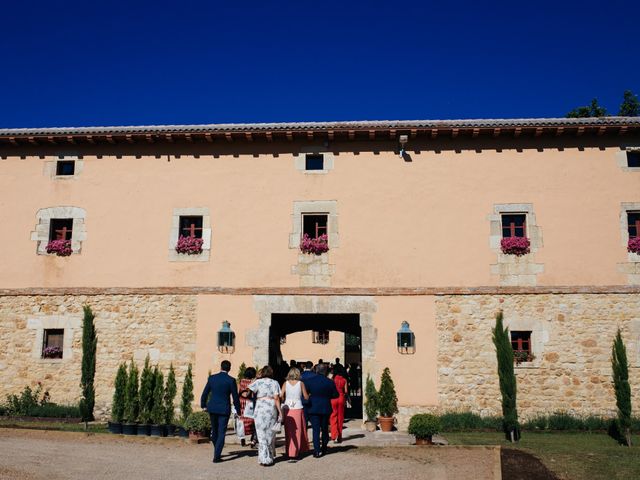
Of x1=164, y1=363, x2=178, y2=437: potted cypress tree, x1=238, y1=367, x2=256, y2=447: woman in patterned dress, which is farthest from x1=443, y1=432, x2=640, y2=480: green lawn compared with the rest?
x1=164, y1=363, x2=178, y2=437: potted cypress tree

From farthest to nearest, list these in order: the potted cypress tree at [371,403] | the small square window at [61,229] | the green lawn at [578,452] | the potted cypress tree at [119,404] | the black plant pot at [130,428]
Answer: the small square window at [61,229], the potted cypress tree at [371,403], the potted cypress tree at [119,404], the black plant pot at [130,428], the green lawn at [578,452]

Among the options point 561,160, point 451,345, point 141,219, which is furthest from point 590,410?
point 141,219

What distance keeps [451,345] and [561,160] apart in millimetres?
5284

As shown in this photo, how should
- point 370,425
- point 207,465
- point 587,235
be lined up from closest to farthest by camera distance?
point 207,465 < point 370,425 < point 587,235

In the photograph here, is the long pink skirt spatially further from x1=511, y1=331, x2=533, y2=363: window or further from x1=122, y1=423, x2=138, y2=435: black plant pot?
x1=511, y1=331, x2=533, y2=363: window

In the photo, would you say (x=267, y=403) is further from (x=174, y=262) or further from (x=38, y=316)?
(x=38, y=316)

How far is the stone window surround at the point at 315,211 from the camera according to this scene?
15094 millimetres

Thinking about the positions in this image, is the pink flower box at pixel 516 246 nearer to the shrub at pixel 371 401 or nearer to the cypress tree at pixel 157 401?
the shrub at pixel 371 401

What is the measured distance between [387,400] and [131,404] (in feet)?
18.2

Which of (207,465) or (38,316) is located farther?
(38,316)

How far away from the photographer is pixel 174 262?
50.0 feet

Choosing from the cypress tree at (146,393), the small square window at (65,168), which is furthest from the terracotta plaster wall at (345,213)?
the cypress tree at (146,393)

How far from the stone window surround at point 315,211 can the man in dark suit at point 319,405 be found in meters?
5.69

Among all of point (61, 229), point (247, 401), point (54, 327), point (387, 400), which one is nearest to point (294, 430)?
point (247, 401)
